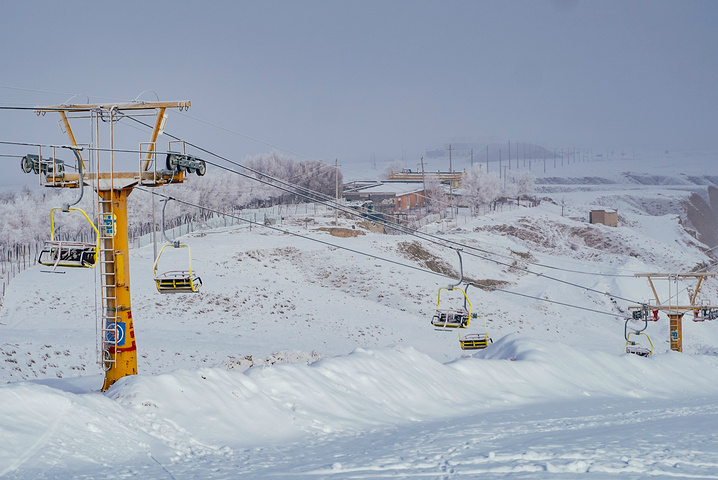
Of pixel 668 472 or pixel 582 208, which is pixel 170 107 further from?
pixel 582 208

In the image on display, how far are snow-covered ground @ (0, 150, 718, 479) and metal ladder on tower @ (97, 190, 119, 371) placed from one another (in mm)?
1139

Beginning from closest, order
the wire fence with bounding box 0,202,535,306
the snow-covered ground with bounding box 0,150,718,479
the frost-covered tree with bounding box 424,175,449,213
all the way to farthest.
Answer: the snow-covered ground with bounding box 0,150,718,479 → the wire fence with bounding box 0,202,535,306 → the frost-covered tree with bounding box 424,175,449,213

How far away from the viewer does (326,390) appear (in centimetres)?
1541

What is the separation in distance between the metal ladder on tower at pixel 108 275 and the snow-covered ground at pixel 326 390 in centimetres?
114

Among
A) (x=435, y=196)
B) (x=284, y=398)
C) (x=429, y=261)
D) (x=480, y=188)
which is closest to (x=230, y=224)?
(x=429, y=261)

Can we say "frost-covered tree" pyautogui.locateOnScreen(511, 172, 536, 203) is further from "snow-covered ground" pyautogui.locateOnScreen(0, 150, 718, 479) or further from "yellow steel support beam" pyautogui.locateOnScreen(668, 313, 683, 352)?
"yellow steel support beam" pyautogui.locateOnScreen(668, 313, 683, 352)

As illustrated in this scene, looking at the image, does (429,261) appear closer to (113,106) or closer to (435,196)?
(113,106)

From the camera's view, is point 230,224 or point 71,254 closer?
point 71,254

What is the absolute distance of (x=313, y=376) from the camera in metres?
15.8

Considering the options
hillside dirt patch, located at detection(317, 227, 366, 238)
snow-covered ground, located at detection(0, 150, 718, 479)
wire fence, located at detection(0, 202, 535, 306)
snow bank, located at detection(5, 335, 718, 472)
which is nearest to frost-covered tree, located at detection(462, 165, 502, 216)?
wire fence, located at detection(0, 202, 535, 306)

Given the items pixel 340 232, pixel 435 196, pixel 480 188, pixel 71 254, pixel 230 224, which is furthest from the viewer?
pixel 480 188

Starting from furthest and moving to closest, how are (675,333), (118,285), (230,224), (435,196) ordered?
(435,196) < (230,224) < (675,333) < (118,285)

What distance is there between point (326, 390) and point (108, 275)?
18.0 feet

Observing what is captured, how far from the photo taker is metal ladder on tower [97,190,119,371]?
1593cm
